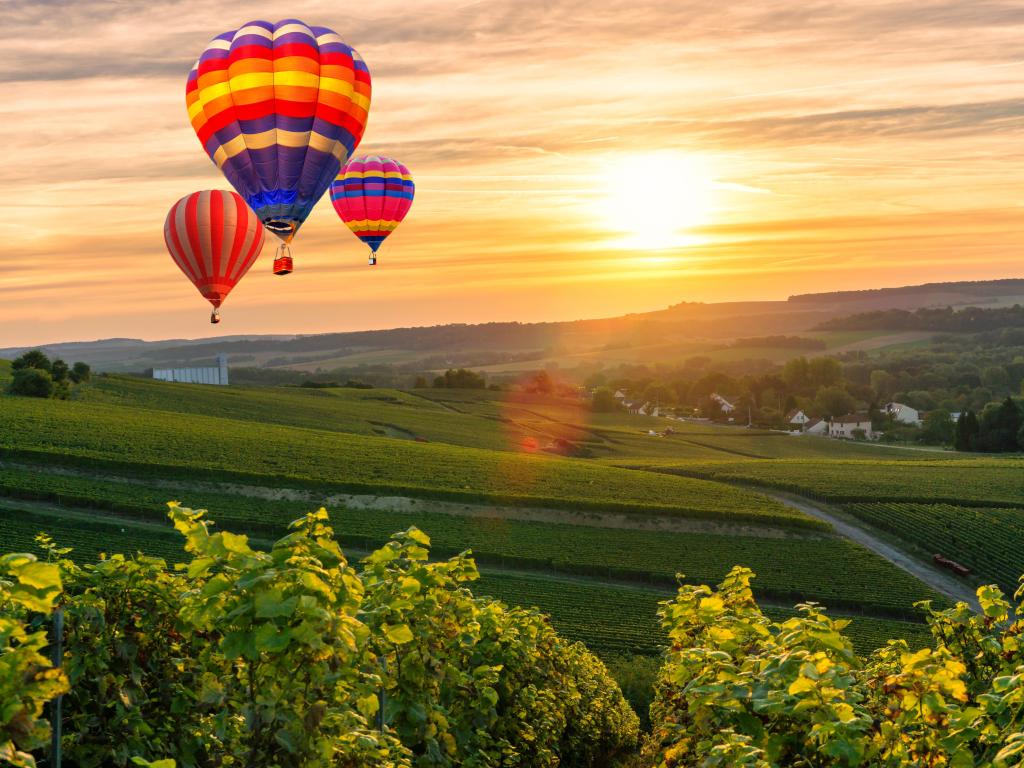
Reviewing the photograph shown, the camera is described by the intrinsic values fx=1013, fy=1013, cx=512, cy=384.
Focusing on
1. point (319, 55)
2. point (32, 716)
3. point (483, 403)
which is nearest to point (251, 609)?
point (32, 716)

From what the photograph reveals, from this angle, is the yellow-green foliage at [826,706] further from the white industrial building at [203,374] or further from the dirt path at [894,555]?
the white industrial building at [203,374]

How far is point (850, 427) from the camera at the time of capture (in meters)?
156

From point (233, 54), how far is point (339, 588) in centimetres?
2674

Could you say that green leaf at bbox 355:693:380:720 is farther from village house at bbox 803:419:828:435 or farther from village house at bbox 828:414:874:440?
village house at bbox 803:419:828:435

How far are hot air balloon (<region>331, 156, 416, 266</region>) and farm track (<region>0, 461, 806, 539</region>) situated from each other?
48.6 feet

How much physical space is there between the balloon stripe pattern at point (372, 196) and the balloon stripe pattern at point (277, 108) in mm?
16951

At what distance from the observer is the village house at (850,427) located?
154500 mm

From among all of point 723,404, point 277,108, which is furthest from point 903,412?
point 277,108

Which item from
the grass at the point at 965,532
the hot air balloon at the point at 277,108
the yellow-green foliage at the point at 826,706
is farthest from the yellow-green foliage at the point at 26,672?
the grass at the point at 965,532

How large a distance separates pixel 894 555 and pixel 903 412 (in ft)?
384

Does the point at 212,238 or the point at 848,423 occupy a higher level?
the point at 212,238

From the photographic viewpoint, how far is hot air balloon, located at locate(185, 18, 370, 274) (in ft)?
102

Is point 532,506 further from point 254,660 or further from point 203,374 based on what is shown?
point 203,374

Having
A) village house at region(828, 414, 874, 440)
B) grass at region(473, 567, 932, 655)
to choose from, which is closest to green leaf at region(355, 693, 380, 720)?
grass at region(473, 567, 932, 655)
